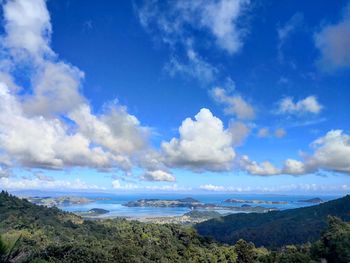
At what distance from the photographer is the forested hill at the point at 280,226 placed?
13938cm

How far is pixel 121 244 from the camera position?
77.1 metres

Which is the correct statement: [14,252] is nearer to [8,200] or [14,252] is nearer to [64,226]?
[64,226]

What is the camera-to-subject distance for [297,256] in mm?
56719

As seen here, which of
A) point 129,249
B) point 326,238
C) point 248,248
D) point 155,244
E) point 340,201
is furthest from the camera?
point 340,201

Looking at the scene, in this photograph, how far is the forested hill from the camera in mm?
139375

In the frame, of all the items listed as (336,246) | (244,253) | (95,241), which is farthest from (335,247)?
(95,241)

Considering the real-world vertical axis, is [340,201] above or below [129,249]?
above

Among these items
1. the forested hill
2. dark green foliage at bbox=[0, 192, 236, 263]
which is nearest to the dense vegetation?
dark green foliage at bbox=[0, 192, 236, 263]

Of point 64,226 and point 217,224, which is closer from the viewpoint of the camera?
point 64,226

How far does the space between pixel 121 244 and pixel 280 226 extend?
319ft

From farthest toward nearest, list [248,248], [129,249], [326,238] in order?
1. [248,248]
2. [129,249]
3. [326,238]

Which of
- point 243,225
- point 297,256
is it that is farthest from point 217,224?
point 297,256

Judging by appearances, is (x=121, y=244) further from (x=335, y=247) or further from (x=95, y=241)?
(x=335, y=247)

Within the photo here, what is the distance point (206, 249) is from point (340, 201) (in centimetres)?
10968
